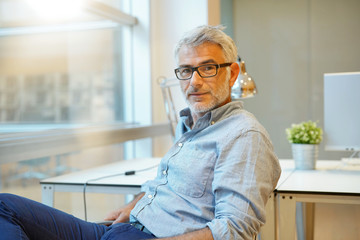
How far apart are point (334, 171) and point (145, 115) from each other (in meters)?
2.25

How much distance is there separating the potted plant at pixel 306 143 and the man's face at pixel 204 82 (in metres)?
0.96

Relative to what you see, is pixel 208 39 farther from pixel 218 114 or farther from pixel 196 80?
pixel 218 114

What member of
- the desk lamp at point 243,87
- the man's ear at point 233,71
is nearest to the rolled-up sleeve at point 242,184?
the man's ear at point 233,71

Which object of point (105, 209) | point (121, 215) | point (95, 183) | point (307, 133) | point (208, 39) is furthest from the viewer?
point (105, 209)

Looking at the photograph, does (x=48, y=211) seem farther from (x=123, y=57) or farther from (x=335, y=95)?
(x=123, y=57)

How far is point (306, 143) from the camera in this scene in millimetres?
2479

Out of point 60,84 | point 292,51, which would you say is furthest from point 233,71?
point 292,51

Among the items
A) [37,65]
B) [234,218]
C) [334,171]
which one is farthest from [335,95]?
[37,65]

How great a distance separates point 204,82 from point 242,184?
427 millimetres

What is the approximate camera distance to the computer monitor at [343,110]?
248cm

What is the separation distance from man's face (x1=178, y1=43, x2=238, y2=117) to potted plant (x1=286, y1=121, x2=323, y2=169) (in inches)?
37.8

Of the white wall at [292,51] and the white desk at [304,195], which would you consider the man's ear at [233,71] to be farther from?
the white wall at [292,51]

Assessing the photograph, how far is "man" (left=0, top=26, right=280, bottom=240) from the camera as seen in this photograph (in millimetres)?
1334

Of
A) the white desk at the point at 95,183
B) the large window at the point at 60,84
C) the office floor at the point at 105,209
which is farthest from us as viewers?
the office floor at the point at 105,209
